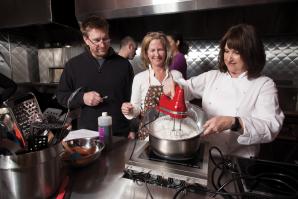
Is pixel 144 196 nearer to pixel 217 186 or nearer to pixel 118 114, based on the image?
pixel 217 186

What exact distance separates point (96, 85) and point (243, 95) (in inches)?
36.1

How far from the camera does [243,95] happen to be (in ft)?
3.05

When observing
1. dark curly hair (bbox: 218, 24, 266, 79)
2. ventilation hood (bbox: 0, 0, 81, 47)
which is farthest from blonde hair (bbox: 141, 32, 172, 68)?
ventilation hood (bbox: 0, 0, 81, 47)

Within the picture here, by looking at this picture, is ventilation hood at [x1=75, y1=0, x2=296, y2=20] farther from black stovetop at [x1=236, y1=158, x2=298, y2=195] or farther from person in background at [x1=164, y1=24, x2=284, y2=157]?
black stovetop at [x1=236, y1=158, x2=298, y2=195]

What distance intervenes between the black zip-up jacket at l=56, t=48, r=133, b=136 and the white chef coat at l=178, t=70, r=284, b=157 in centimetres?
52

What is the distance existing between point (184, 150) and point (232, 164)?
217 millimetres

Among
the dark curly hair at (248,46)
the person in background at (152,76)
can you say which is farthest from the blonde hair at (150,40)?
the dark curly hair at (248,46)

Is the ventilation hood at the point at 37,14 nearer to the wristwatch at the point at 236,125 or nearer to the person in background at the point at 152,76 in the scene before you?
the person in background at the point at 152,76

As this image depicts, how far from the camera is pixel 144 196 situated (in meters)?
0.57

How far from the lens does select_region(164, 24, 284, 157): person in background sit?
2.54ft

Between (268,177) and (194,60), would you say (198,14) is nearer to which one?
(194,60)

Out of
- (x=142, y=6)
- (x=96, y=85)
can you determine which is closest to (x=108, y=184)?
(x=96, y=85)

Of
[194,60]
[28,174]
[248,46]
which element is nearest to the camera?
[28,174]

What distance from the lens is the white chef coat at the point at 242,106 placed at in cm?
77
